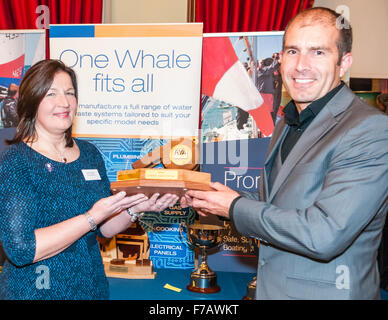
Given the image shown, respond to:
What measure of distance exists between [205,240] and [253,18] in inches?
102

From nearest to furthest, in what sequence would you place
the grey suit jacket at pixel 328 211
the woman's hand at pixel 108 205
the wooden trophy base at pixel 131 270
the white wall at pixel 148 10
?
the grey suit jacket at pixel 328 211 → the woman's hand at pixel 108 205 → the wooden trophy base at pixel 131 270 → the white wall at pixel 148 10

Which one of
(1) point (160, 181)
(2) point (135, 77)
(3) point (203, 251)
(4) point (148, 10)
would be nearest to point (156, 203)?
(1) point (160, 181)

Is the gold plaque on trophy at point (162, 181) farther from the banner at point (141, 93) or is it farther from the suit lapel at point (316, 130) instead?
the banner at point (141, 93)

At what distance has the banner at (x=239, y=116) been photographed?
3029 millimetres

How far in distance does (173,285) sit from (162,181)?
104 cm

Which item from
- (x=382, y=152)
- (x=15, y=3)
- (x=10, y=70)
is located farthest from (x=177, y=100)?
(x=15, y=3)

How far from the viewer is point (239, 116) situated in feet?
10.1

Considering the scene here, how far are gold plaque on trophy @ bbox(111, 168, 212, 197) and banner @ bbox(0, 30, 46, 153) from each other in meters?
2.01

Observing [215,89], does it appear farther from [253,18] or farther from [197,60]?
[253,18]

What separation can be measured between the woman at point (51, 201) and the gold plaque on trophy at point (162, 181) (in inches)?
3.1

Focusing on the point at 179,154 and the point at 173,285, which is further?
the point at 179,154

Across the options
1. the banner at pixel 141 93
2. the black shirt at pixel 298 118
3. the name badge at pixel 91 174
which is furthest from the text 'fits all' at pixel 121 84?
the black shirt at pixel 298 118

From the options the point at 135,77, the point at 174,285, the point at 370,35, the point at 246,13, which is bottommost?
the point at 174,285

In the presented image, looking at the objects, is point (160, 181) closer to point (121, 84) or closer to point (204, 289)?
point (204, 289)
